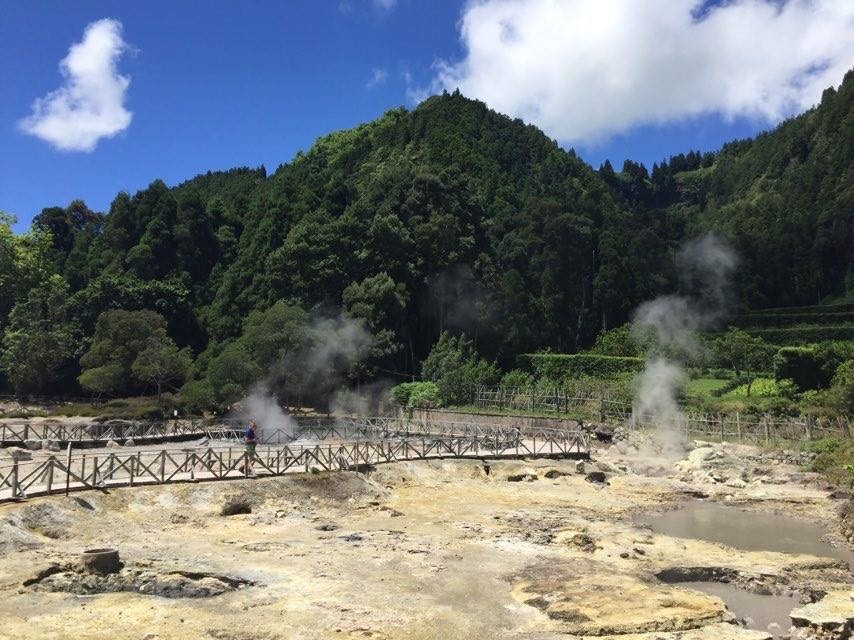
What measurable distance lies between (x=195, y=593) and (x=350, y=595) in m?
2.98

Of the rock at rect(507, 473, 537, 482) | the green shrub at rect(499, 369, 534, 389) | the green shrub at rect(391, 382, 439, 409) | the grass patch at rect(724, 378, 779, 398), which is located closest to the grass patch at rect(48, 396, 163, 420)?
the green shrub at rect(391, 382, 439, 409)

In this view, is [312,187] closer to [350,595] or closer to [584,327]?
[584,327]

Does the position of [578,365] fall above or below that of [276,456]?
above

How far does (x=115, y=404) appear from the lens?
48656 millimetres

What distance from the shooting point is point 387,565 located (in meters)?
16.5

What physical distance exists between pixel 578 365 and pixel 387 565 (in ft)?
125

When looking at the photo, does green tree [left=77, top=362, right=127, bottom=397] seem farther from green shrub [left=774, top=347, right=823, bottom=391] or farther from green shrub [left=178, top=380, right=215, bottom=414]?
green shrub [left=774, top=347, right=823, bottom=391]

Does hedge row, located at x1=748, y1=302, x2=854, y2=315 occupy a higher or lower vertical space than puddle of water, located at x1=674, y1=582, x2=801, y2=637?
higher

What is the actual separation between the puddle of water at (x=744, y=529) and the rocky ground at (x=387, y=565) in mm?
716

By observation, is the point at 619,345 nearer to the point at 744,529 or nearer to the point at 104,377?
the point at 744,529

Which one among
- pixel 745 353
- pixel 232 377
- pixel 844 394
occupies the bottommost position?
pixel 844 394

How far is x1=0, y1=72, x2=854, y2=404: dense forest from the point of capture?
52.7 m

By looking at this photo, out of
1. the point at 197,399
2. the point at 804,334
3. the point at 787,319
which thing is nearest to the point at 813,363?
the point at 804,334

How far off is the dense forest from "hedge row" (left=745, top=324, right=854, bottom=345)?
566 inches
